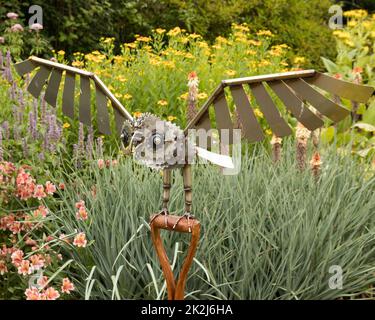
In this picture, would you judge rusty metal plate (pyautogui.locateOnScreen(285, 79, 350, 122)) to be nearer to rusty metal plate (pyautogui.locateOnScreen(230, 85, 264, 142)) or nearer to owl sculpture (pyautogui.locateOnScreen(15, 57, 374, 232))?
owl sculpture (pyautogui.locateOnScreen(15, 57, 374, 232))

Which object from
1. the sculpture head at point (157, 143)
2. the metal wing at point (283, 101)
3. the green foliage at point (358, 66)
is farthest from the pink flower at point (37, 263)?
the green foliage at point (358, 66)

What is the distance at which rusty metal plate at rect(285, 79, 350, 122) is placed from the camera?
205cm

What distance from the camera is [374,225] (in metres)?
3.06

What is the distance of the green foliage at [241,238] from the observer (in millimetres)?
2750

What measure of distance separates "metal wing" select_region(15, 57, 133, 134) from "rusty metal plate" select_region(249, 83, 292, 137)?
493mm

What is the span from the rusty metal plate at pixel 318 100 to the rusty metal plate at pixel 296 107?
26 millimetres

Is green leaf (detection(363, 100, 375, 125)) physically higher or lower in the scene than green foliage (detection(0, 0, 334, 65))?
lower

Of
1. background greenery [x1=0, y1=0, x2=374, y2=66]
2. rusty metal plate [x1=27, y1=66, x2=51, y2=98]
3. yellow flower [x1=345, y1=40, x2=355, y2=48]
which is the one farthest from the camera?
background greenery [x1=0, y1=0, x2=374, y2=66]

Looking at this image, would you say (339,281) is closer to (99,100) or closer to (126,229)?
(126,229)

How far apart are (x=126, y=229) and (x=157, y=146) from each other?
3.14 feet

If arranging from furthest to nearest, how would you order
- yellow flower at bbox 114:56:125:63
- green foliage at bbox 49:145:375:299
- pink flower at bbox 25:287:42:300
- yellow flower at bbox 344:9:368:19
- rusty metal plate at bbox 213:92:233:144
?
yellow flower at bbox 344:9:368:19 → yellow flower at bbox 114:56:125:63 → green foliage at bbox 49:145:375:299 → pink flower at bbox 25:287:42:300 → rusty metal plate at bbox 213:92:233:144

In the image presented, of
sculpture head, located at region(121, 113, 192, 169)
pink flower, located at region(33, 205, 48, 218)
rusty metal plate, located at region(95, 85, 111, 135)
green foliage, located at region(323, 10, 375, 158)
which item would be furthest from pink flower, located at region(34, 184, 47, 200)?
green foliage, located at region(323, 10, 375, 158)

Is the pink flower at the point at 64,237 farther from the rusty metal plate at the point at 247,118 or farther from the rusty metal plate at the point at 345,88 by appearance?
the rusty metal plate at the point at 345,88
